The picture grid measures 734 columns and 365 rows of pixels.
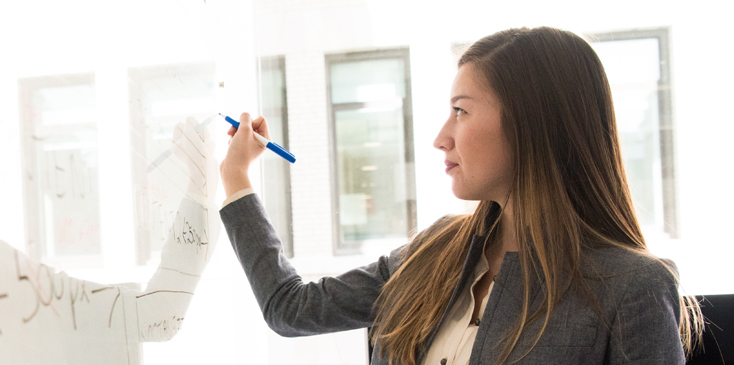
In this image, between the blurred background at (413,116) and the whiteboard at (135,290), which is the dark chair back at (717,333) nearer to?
the whiteboard at (135,290)

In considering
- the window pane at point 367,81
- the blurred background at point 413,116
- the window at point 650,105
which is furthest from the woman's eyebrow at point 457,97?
the window at point 650,105

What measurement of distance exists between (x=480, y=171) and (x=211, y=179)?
Answer: 558 millimetres

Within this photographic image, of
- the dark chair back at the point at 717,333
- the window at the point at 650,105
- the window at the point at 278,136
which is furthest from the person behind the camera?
the window at the point at 650,105

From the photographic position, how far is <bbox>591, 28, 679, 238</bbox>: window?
10.6ft

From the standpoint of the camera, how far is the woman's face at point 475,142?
2.75ft

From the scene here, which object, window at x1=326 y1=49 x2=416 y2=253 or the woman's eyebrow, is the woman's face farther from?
window at x1=326 y1=49 x2=416 y2=253

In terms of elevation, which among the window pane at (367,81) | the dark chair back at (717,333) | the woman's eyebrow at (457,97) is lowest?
the dark chair back at (717,333)

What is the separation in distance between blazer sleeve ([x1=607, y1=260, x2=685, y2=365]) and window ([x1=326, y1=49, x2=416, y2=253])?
2295 mm

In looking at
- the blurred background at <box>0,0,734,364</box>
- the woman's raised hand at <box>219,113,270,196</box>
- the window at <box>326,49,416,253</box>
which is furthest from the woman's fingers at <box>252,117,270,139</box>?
the window at <box>326,49,416,253</box>

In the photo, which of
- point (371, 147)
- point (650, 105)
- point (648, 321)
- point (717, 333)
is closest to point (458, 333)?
point (648, 321)

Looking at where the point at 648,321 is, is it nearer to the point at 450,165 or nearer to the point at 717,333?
the point at 450,165

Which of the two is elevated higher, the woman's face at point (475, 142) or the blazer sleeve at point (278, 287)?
the woman's face at point (475, 142)

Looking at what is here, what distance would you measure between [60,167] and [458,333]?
68cm

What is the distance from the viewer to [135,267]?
64 cm
